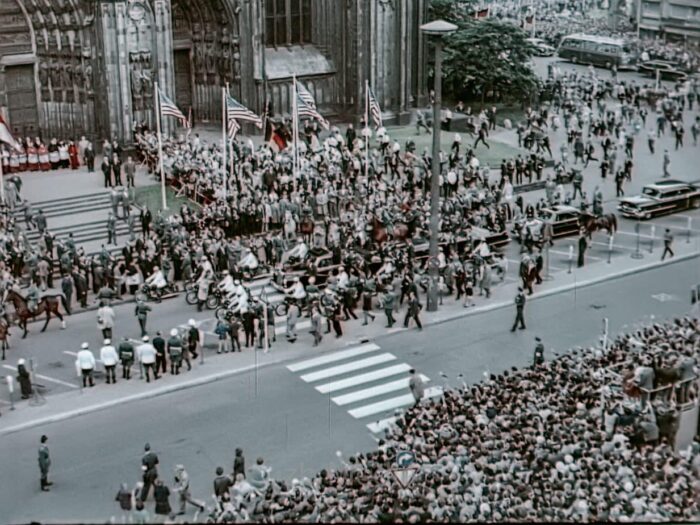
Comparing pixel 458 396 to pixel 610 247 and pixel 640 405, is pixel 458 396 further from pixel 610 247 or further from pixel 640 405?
pixel 610 247

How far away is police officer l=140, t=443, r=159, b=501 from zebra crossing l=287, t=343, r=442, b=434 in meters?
6.56

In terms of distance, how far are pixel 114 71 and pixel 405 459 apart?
1372 inches

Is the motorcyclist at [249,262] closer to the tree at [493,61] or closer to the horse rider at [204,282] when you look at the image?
the horse rider at [204,282]

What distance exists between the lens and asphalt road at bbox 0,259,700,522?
28.6 m

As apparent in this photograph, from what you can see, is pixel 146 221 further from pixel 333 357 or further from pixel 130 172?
pixel 333 357

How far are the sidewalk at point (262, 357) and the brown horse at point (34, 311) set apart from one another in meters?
4.81

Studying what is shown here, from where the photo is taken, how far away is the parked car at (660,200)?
50688 millimetres

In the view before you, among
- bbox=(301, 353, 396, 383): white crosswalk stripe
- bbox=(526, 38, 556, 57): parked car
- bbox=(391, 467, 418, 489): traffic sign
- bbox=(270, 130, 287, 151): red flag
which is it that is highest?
bbox=(526, 38, 556, 57): parked car

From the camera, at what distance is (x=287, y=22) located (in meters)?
64.2

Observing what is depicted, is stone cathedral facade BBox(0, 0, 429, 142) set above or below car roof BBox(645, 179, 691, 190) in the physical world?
above

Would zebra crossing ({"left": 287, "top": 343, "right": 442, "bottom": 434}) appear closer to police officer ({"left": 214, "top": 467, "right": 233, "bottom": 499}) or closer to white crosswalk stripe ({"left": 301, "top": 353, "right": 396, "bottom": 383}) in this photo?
white crosswalk stripe ({"left": 301, "top": 353, "right": 396, "bottom": 383})

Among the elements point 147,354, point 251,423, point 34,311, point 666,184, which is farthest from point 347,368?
point 666,184

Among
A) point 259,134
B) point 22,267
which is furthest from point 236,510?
point 259,134

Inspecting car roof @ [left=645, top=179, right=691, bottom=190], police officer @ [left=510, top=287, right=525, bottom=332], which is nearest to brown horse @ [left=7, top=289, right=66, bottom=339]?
police officer @ [left=510, top=287, right=525, bottom=332]
